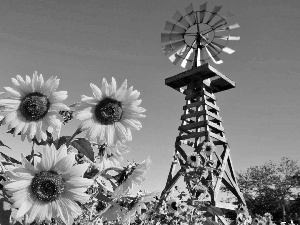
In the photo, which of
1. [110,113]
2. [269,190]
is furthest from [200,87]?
[269,190]

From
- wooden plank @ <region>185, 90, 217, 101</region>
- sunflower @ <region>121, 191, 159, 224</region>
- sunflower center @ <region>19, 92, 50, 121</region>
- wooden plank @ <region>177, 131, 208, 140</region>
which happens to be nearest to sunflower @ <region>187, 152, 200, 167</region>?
wooden plank @ <region>177, 131, 208, 140</region>

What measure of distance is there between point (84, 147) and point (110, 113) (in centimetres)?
20

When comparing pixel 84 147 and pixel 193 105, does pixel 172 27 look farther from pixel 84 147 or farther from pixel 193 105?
pixel 84 147

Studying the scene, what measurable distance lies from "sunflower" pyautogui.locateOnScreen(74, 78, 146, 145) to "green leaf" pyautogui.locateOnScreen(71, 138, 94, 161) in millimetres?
36

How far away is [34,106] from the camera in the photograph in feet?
4.99

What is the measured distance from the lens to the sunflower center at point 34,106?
4.89 feet

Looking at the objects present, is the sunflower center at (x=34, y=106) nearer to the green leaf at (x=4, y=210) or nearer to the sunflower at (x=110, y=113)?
the sunflower at (x=110, y=113)

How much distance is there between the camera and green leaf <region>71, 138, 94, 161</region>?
1.51 metres

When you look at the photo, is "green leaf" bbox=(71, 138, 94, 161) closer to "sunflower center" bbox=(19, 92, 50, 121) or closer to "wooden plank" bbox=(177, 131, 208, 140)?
"sunflower center" bbox=(19, 92, 50, 121)

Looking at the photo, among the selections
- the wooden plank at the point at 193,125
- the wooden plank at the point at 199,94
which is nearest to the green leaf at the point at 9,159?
the wooden plank at the point at 193,125

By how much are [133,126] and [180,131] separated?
11.0 metres

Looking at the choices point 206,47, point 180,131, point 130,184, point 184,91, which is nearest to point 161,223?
point 130,184

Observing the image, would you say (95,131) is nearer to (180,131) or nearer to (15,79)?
(15,79)

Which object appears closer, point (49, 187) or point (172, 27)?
point (49, 187)
